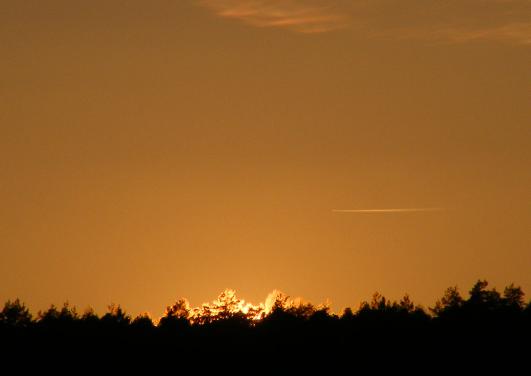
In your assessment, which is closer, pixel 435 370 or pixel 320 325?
pixel 435 370

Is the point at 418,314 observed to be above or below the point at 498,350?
above

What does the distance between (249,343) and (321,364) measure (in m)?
8.14

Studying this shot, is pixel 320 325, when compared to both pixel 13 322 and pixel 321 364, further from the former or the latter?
pixel 13 322

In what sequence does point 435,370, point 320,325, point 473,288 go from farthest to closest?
point 473,288 → point 320,325 → point 435,370

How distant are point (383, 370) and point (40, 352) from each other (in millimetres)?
30054

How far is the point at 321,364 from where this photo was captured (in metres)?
147

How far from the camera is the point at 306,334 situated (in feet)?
502

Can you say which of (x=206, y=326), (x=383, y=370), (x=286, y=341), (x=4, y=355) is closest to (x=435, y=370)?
(x=383, y=370)

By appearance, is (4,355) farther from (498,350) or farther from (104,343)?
(498,350)

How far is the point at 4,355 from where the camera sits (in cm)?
14862

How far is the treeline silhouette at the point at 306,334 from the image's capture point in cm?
14700

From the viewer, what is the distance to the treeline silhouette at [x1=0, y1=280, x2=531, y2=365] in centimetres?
14700

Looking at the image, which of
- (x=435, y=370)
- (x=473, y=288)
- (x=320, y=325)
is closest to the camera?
(x=435, y=370)

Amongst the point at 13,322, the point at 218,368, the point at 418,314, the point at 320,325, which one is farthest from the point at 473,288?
the point at 13,322
